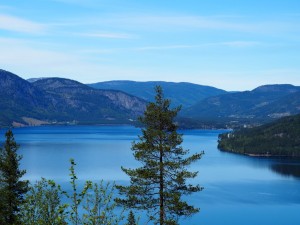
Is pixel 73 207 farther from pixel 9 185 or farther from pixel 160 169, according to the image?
pixel 9 185

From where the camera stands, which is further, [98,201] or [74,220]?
[98,201]

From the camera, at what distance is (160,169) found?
31.3 meters

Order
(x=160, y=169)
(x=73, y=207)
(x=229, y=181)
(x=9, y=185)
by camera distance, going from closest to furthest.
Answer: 1. (x=73, y=207)
2. (x=160, y=169)
3. (x=9, y=185)
4. (x=229, y=181)

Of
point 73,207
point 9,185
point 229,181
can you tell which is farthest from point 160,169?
point 229,181

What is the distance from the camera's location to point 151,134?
32562 millimetres

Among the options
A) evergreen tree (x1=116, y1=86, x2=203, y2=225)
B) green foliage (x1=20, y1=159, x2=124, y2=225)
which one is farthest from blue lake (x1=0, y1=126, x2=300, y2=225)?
green foliage (x1=20, y1=159, x2=124, y2=225)

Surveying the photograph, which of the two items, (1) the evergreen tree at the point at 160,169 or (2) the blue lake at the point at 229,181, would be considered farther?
(2) the blue lake at the point at 229,181

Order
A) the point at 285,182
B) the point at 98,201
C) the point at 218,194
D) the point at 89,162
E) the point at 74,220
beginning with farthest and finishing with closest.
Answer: the point at 89,162 → the point at 285,182 → the point at 218,194 → the point at 98,201 → the point at 74,220

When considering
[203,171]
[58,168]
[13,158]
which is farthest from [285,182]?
[13,158]

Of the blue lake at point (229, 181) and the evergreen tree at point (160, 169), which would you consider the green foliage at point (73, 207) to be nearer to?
the evergreen tree at point (160, 169)

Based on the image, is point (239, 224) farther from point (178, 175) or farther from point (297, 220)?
point (178, 175)

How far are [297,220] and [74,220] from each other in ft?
247

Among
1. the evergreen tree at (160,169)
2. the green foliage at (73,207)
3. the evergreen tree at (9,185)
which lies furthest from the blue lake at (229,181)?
the green foliage at (73,207)

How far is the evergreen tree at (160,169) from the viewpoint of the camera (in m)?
31.1
